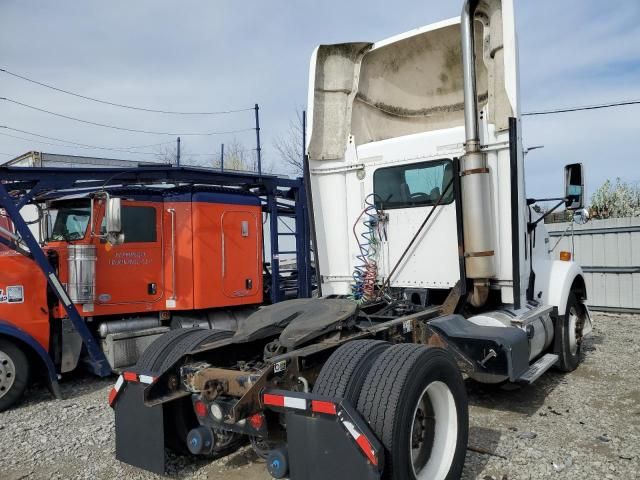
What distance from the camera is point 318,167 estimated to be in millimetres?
6281

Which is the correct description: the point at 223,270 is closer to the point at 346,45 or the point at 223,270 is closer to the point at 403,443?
the point at 346,45

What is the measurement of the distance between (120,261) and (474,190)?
4.82m

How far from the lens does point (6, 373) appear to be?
243 inches

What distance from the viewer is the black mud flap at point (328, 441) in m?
2.73

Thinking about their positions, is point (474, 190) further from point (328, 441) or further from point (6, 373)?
point (6, 373)

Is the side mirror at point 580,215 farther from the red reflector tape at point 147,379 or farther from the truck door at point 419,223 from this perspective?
the red reflector tape at point 147,379

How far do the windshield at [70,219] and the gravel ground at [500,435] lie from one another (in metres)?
1.96

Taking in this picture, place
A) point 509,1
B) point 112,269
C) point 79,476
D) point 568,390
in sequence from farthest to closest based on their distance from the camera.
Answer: point 112,269
point 568,390
point 509,1
point 79,476

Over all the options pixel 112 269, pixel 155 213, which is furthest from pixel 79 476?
pixel 155 213

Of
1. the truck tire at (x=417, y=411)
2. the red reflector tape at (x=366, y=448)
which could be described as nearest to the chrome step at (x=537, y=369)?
the truck tire at (x=417, y=411)

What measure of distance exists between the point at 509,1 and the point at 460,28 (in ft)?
1.74

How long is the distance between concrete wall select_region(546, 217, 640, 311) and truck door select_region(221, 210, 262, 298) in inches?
251

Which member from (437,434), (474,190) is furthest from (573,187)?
(437,434)

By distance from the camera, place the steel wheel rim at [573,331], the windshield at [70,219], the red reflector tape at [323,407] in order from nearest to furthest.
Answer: the red reflector tape at [323,407]
the steel wheel rim at [573,331]
the windshield at [70,219]
